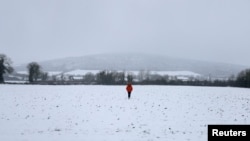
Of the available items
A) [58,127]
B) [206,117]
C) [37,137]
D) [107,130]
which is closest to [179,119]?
[206,117]

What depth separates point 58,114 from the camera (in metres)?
19.4

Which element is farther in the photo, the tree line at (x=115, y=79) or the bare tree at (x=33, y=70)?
the bare tree at (x=33, y=70)

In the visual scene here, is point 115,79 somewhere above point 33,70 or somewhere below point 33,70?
below

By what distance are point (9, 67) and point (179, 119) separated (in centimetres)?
9791

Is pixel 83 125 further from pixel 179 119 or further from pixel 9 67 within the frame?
pixel 9 67

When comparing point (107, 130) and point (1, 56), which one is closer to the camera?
point (107, 130)

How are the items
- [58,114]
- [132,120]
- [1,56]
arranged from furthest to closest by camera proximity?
[1,56]
[58,114]
[132,120]

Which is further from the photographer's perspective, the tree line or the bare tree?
the bare tree

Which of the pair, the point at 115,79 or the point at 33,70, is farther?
the point at 115,79

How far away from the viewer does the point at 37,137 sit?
1261 cm

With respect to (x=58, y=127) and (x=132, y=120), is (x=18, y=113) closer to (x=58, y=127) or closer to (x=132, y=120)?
(x=58, y=127)

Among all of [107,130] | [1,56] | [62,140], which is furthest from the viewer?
[1,56]

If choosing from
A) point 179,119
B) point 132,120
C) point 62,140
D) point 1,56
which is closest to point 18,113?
point 132,120

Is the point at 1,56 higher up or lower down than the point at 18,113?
higher up
